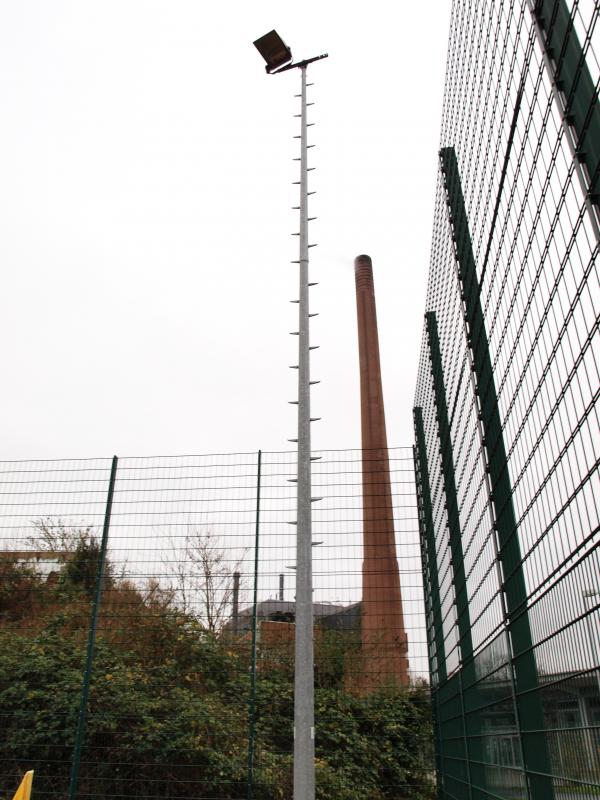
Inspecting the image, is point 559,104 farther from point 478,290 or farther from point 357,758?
point 357,758

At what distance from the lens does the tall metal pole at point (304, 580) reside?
171 inches

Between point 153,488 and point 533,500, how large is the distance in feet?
19.4

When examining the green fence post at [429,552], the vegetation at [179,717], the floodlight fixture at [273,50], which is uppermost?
the floodlight fixture at [273,50]

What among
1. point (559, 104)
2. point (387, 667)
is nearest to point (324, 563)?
point (387, 667)

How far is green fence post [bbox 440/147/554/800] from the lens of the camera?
3162 millimetres

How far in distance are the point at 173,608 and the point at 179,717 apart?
1.29 m

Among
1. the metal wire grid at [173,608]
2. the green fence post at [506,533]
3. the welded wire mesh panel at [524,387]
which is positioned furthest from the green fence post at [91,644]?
the green fence post at [506,533]

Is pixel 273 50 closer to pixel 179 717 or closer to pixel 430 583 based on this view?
→ pixel 430 583

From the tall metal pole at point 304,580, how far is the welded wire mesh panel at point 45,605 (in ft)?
12.4

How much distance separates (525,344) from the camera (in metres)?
3.01

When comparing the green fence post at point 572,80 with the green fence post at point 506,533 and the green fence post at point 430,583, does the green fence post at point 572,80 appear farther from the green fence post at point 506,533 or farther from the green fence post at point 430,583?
the green fence post at point 430,583

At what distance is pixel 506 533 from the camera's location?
3.64 m

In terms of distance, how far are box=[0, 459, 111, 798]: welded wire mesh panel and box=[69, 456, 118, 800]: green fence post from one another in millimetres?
114

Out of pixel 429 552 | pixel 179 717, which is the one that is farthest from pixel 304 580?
pixel 179 717
